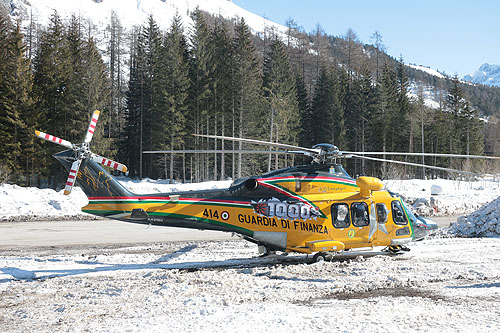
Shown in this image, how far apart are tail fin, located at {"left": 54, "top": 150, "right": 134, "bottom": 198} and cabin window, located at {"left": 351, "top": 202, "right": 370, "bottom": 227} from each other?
18.4ft

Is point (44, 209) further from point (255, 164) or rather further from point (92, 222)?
point (255, 164)

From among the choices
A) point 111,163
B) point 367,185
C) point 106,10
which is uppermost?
point 106,10

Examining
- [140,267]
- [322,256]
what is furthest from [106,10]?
[322,256]

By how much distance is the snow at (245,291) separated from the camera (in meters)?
6.59

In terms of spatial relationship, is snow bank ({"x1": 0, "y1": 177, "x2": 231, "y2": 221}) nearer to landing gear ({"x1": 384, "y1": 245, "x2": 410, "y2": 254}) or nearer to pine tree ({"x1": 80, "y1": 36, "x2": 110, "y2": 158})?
pine tree ({"x1": 80, "y1": 36, "x2": 110, "y2": 158})

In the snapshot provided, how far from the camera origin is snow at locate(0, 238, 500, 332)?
6590 millimetres

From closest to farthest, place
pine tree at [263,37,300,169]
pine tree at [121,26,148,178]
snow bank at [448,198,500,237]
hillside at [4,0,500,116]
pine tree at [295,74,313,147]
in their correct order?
snow bank at [448,198,500,237], pine tree at [263,37,300,169], pine tree at [121,26,148,178], pine tree at [295,74,313,147], hillside at [4,0,500,116]

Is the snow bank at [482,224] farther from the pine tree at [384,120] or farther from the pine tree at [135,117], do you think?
the pine tree at [384,120]

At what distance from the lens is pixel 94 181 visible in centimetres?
998

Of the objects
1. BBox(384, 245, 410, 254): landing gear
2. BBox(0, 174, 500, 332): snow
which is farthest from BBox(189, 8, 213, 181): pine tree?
BBox(384, 245, 410, 254): landing gear

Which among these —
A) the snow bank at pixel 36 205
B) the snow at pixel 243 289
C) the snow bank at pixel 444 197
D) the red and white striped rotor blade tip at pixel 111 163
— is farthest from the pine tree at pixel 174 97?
the red and white striped rotor blade tip at pixel 111 163

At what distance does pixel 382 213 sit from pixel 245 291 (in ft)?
15.0

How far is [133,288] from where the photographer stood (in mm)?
8469

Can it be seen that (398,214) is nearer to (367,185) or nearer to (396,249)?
(396,249)
